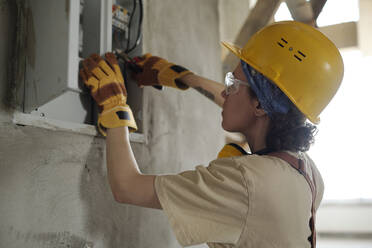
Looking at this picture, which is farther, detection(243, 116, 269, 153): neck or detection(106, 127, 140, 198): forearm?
detection(243, 116, 269, 153): neck

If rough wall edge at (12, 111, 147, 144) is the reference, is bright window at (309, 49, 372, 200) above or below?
below

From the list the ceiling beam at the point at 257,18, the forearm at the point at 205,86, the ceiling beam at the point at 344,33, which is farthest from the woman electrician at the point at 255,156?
the ceiling beam at the point at 344,33

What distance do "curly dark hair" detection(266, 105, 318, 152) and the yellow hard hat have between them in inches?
1.6

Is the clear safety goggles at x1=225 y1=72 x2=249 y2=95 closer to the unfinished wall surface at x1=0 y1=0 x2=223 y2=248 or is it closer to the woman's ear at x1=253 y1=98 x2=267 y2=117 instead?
the woman's ear at x1=253 y1=98 x2=267 y2=117

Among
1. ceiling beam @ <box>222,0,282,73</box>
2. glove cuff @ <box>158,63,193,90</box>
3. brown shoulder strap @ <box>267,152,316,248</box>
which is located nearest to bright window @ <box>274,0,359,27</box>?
ceiling beam @ <box>222,0,282,73</box>

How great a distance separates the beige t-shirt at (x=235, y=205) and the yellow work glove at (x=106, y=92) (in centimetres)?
31

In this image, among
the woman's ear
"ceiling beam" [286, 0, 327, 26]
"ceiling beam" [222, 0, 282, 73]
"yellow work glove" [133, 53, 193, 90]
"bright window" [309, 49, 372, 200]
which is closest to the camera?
the woman's ear

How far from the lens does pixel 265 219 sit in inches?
33.0

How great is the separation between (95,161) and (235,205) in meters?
0.62

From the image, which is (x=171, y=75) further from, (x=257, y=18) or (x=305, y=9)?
(x=257, y=18)

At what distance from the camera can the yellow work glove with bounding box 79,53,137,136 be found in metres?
1.08

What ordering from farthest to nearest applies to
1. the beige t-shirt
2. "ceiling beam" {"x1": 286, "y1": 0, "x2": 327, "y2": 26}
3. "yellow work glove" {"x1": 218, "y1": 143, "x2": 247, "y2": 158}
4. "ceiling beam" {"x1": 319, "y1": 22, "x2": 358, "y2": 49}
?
"ceiling beam" {"x1": 319, "y1": 22, "x2": 358, "y2": 49}, "ceiling beam" {"x1": 286, "y1": 0, "x2": 327, "y2": 26}, "yellow work glove" {"x1": 218, "y1": 143, "x2": 247, "y2": 158}, the beige t-shirt

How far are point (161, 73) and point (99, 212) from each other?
0.63m

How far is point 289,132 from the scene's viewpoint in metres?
1.02
